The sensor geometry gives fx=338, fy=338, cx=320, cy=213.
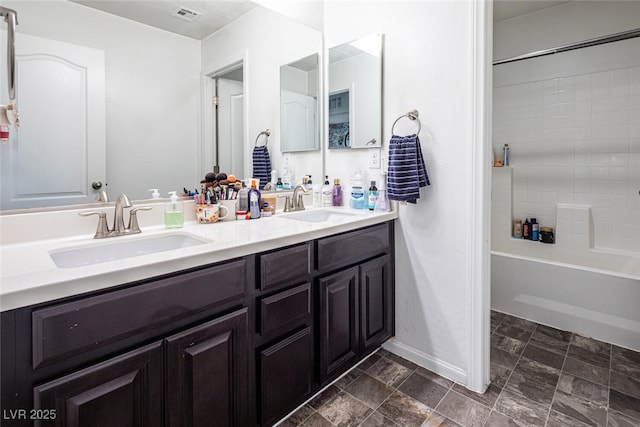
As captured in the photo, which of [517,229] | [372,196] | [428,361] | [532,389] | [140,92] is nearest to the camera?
[140,92]

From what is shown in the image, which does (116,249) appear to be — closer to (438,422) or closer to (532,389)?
(438,422)

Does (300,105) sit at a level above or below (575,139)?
above

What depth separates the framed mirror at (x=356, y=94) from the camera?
1987 mm

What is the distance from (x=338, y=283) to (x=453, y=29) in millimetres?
1358

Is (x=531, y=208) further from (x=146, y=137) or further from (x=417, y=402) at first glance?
(x=146, y=137)

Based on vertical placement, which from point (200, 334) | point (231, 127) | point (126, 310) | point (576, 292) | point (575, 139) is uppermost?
point (575, 139)

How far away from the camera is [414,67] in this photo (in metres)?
1.83

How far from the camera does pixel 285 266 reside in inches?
52.1

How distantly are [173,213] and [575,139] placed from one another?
303cm

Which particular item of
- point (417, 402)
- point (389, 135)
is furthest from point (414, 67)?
point (417, 402)

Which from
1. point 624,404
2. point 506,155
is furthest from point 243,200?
point 506,155

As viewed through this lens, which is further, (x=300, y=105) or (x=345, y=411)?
(x=300, y=105)

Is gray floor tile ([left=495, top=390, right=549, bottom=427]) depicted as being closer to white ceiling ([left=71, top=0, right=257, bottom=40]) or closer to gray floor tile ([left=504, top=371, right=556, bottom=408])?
gray floor tile ([left=504, top=371, right=556, bottom=408])

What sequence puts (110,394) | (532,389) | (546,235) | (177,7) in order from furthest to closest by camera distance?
(546,235)
(532,389)
(177,7)
(110,394)
